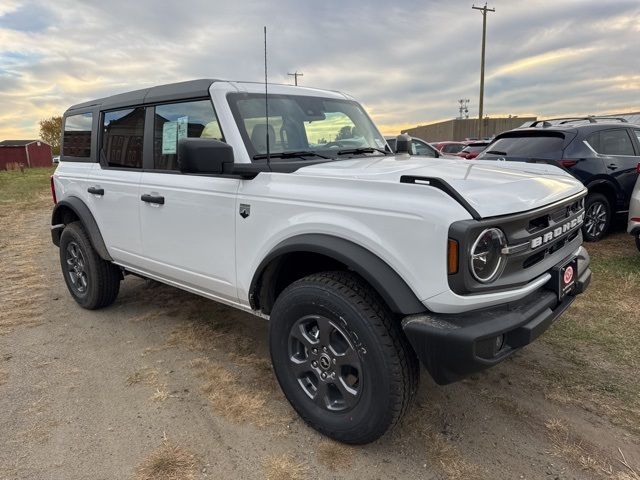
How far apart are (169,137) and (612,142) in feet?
20.9

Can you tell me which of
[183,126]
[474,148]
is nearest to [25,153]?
[474,148]

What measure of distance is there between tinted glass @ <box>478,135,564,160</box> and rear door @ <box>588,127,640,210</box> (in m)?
0.53

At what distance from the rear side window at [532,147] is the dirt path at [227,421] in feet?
12.8

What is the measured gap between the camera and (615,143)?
22.8 ft

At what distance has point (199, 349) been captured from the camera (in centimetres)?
373

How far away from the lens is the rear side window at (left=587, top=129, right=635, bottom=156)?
267 inches

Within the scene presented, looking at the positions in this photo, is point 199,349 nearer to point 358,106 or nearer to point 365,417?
point 365,417

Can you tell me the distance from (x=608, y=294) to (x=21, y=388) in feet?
16.5

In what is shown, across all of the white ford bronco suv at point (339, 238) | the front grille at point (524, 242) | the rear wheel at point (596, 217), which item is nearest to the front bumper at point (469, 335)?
the white ford bronco suv at point (339, 238)

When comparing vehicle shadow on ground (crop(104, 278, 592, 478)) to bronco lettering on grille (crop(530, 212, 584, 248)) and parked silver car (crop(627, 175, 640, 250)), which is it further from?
parked silver car (crop(627, 175, 640, 250))

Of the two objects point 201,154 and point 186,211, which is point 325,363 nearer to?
point 201,154

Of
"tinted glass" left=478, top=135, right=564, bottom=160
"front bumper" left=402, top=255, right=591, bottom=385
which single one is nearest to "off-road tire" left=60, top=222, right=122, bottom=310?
"front bumper" left=402, top=255, right=591, bottom=385

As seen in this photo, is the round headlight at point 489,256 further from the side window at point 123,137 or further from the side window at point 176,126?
the side window at point 123,137

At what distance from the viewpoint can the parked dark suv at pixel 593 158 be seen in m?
6.61
